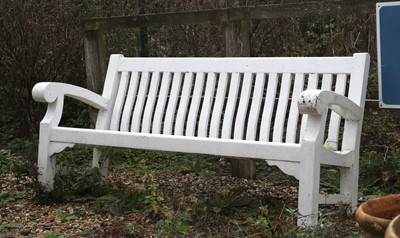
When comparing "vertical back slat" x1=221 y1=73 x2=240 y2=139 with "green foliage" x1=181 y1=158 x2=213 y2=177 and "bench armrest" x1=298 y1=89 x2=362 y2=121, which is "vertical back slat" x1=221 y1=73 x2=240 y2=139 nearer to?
"bench armrest" x1=298 y1=89 x2=362 y2=121

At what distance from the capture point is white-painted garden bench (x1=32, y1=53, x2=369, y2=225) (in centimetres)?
421

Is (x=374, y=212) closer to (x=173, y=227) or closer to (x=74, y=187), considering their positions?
(x=173, y=227)

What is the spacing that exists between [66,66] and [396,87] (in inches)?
169

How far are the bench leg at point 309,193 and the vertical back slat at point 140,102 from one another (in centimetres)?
170

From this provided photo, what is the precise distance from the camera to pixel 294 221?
429 centimetres

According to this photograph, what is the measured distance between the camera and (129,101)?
5.66 metres

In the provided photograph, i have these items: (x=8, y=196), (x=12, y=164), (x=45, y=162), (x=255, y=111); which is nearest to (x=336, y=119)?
(x=255, y=111)

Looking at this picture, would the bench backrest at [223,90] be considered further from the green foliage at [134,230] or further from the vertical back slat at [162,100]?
the green foliage at [134,230]

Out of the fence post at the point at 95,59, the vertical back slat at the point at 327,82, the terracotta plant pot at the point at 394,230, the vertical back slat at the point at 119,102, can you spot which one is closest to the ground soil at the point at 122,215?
the vertical back slat at the point at 119,102

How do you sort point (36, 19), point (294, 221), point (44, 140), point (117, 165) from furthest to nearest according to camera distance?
point (36, 19) → point (117, 165) → point (44, 140) → point (294, 221)

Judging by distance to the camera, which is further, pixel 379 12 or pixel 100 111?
pixel 100 111

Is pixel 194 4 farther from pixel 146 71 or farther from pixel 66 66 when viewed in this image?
pixel 146 71

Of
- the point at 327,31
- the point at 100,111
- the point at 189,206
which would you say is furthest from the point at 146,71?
the point at 327,31

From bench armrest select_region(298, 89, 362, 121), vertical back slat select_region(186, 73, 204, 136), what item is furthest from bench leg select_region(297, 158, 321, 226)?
vertical back slat select_region(186, 73, 204, 136)
